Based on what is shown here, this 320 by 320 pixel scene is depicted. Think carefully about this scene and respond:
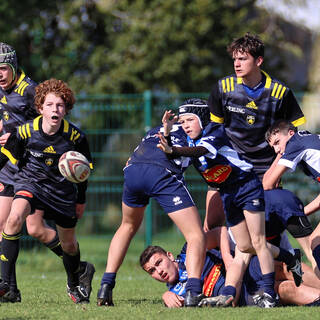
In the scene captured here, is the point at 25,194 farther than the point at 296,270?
Yes

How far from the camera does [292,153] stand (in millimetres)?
7723

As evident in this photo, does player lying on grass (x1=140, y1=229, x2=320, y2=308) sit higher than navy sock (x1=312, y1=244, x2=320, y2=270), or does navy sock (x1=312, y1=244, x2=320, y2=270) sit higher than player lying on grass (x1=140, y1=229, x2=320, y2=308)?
navy sock (x1=312, y1=244, x2=320, y2=270)

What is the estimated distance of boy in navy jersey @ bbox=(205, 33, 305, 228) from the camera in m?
8.34

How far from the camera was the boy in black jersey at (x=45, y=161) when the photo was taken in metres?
7.93

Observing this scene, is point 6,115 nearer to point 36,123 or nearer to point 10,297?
point 36,123

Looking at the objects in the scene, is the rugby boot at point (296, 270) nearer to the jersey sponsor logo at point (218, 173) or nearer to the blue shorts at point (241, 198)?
the blue shorts at point (241, 198)

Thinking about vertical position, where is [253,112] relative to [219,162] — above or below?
above

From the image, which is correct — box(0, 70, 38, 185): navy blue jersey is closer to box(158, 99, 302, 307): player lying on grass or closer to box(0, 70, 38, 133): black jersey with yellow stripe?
box(0, 70, 38, 133): black jersey with yellow stripe

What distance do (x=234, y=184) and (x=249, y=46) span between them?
5.15ft

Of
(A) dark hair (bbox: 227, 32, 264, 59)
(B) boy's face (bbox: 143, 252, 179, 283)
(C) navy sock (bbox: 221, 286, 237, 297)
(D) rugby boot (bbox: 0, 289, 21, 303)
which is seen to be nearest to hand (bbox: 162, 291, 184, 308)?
(B) boy's face (bbox: 143, 252, 179, 283)

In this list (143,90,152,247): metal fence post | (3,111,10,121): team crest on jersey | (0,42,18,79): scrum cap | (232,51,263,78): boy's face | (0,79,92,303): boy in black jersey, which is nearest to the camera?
(0,79,92,303): boy in black jersey

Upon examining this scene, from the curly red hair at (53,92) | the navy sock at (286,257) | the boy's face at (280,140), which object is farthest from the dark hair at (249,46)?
the navy sock at (286,257)

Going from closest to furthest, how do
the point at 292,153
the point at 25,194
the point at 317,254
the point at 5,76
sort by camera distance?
the point at 292,153 → the point at 317,254 → the point at 25,194 → the point at 5,76

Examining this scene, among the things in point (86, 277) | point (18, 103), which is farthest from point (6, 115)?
point (86, 277)
